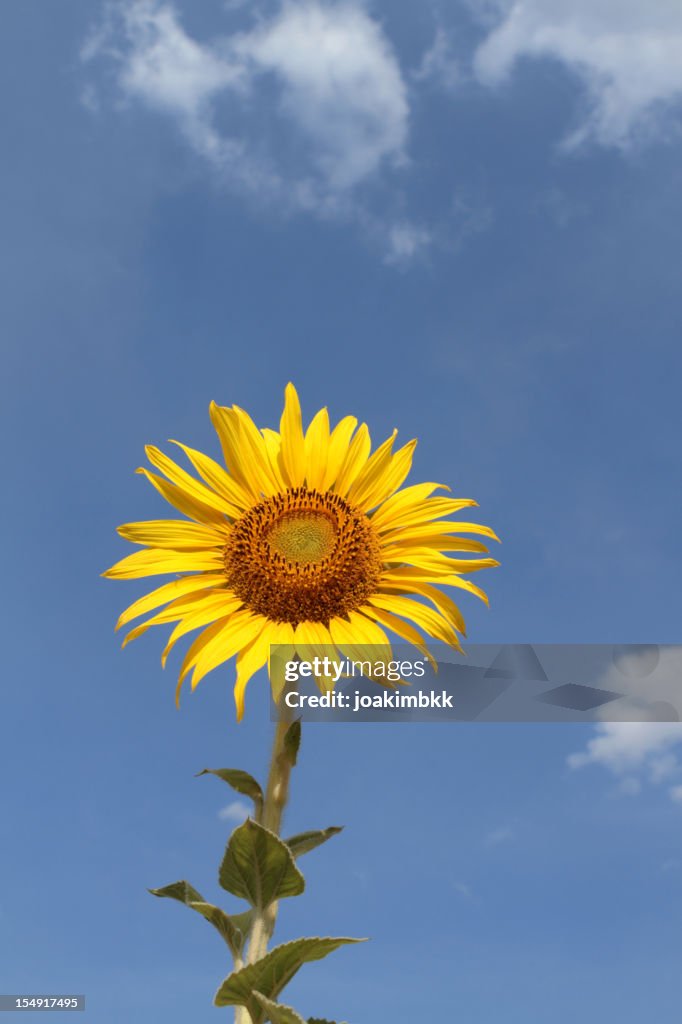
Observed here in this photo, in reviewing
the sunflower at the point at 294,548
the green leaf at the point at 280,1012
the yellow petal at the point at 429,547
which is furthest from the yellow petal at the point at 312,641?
the green leaf at the point at 280,1012

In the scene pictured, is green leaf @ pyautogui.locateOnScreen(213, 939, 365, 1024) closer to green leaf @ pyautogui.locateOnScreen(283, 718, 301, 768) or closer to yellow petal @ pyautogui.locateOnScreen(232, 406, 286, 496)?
green leaf @ pyautogui.locateOnScreen(283, 718, 301, 768)

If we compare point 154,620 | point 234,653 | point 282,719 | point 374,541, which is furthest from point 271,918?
point 374,541

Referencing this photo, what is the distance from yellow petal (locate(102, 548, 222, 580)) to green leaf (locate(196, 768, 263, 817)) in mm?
1345

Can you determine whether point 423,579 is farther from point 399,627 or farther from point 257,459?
point 257,459

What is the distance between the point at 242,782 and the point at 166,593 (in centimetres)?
126

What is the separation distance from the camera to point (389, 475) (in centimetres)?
572

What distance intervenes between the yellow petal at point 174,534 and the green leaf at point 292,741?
1.57m

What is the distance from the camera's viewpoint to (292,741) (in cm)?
437

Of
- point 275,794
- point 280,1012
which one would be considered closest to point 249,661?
point 275,794

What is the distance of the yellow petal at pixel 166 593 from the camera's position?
5.00 meters

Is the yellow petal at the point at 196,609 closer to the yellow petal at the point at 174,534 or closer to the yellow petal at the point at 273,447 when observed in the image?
the yellow petal at the point at 174,534

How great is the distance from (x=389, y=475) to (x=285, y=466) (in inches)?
26.2

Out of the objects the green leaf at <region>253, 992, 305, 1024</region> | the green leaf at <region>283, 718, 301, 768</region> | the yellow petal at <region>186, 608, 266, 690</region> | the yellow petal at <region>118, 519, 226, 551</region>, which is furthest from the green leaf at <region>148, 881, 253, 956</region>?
the yellow petal at <region>118, 519, 226, 551</region>

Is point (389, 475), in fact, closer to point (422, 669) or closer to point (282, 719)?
point (422, 669)
